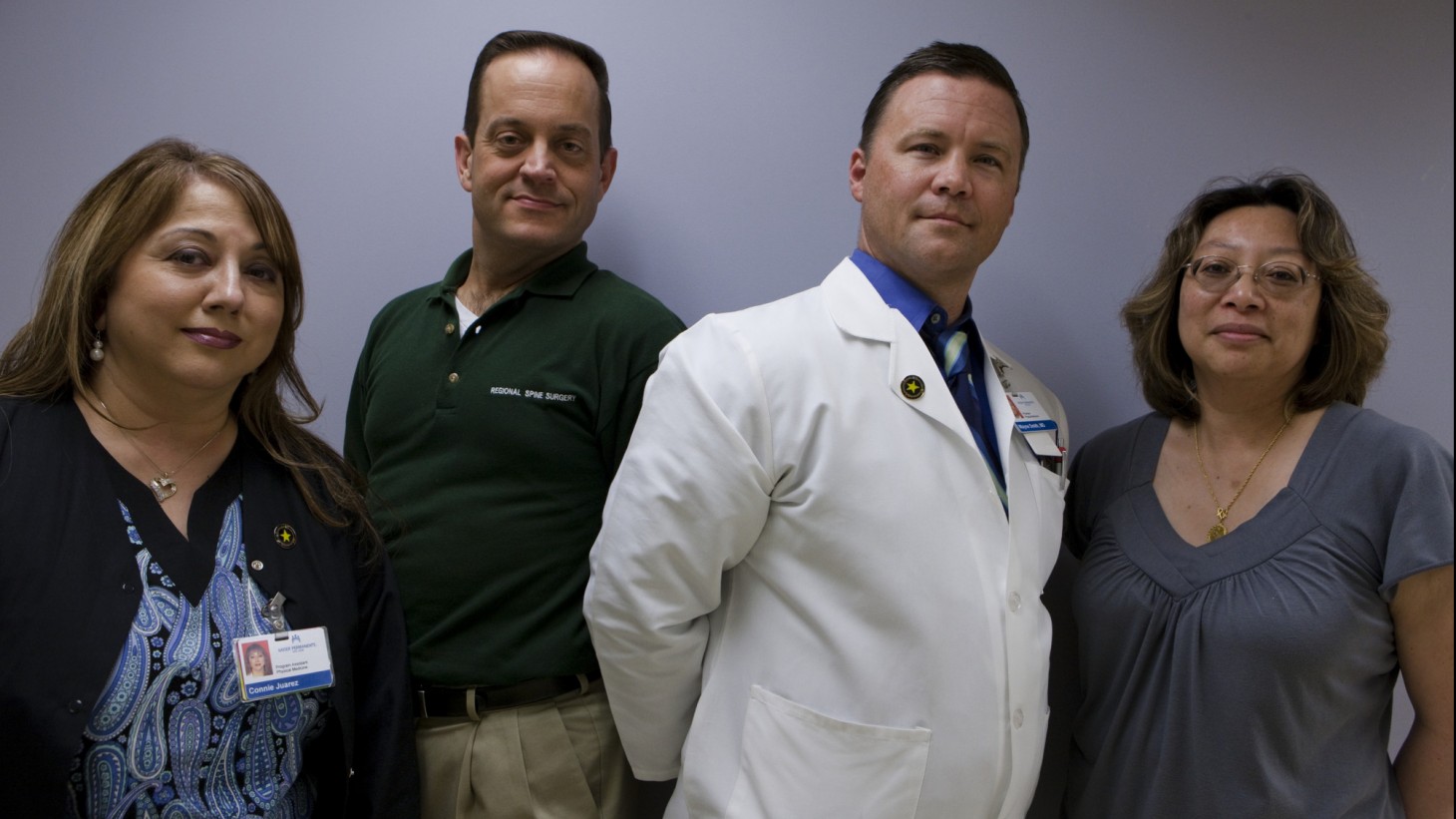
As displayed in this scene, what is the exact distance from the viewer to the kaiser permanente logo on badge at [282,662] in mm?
1557

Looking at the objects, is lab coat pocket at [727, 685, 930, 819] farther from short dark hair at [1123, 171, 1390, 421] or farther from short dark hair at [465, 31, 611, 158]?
short dark hair at [465, 31, 611, 158]

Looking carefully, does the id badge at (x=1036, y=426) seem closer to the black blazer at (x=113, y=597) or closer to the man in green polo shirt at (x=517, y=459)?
the man in green polo shirt at (x=517, y=459)

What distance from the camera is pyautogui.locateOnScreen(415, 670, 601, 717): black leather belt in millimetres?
1882

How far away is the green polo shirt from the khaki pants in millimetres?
83

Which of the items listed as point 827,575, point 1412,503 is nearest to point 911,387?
point 827,575

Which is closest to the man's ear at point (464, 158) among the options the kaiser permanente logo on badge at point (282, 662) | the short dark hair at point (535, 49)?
the short dark hair at point (535, 49)

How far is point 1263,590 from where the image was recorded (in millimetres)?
1783

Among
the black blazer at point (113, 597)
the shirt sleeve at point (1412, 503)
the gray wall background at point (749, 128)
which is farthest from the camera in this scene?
the gray wall background at point (749, 128)

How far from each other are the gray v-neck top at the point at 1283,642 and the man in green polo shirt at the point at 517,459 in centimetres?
96

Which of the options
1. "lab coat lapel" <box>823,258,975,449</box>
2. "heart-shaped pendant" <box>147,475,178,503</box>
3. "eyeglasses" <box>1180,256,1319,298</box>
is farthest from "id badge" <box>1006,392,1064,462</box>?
"heart-shaped pendant" <box>147,475,178,503</box>

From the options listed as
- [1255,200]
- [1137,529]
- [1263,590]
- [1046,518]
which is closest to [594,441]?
[1046,518]

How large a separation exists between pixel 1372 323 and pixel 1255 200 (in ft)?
1.03

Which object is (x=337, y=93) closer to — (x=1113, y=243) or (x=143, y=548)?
(x=143, y=548)

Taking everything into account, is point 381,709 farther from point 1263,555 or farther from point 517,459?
point 1263,555
